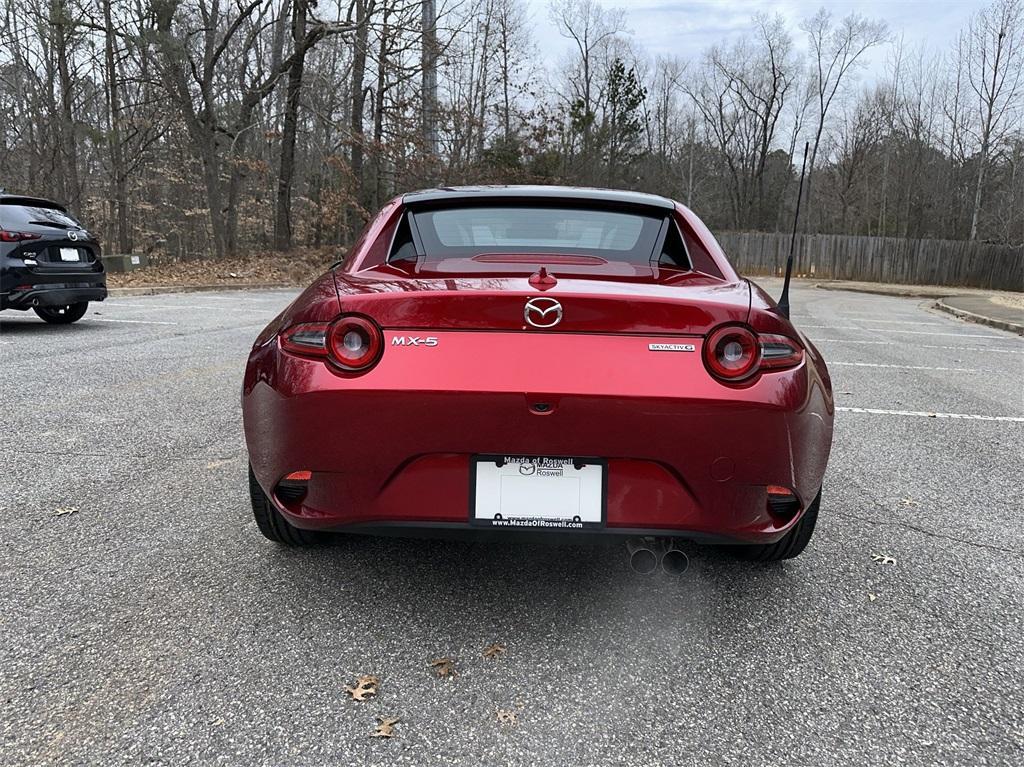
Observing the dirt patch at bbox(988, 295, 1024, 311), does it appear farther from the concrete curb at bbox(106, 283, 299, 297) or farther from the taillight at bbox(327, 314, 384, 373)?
the taillight at bbox(327, 314, 384, 373)

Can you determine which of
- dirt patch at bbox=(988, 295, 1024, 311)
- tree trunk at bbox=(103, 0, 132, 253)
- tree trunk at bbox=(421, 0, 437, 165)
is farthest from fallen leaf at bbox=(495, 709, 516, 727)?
tree trunk at bbox=(103, 0, 132, 253)

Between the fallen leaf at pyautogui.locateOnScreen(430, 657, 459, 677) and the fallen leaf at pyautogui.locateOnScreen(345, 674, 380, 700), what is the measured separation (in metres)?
0.17

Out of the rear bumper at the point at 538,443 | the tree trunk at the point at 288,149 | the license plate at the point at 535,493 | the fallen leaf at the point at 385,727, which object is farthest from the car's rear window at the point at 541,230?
the tree trunk at the point at 288,149

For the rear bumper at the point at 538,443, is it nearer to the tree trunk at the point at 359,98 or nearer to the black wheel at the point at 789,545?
the black wheel at the point at 789,545

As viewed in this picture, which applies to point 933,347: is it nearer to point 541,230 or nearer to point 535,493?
point 541,230

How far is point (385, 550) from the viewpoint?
9.68 feet

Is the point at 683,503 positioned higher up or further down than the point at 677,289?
further down

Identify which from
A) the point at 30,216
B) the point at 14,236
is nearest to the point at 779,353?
the point at 14,236

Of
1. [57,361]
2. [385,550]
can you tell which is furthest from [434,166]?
[385,550]

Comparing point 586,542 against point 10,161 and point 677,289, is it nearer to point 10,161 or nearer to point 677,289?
point 677,289

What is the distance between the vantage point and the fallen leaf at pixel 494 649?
2.24 metres

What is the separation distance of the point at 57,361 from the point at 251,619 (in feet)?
19.2

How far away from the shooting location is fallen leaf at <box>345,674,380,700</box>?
6.61 feet

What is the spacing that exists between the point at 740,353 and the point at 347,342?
1.15 m
